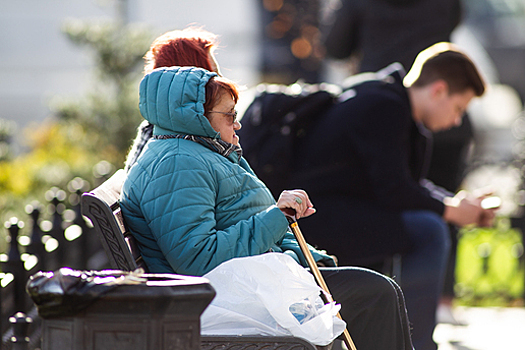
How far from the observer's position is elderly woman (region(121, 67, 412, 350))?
91.5 inches

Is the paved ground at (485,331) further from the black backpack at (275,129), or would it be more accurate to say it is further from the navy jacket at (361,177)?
the black backpack at (275,129)

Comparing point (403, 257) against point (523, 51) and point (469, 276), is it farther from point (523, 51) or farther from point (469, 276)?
point (523, 51)

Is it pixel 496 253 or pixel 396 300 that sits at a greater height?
pixel 396 300

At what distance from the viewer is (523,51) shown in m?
16.0

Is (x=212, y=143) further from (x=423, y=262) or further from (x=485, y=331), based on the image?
(x=485, y=331)

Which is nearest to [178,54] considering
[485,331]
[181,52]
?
[181,52]

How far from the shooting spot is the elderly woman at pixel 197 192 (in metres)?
2.32

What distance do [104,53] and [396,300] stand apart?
22.5 ft

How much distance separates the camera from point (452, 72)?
13.2 feet

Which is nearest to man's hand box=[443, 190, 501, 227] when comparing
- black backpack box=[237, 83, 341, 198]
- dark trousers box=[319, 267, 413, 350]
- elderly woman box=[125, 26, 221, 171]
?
black backpack box=[237, 83, 341, 198]

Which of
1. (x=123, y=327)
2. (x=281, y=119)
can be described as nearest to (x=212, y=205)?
(x=123, y=327)

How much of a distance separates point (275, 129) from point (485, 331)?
2701 millimetres

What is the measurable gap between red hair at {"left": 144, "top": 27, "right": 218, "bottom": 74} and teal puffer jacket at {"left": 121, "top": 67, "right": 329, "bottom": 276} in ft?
Answer: 1.36

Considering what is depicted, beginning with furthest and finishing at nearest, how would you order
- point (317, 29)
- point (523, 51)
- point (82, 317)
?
point (523, 51)
point (317, 29)
point (82, 317)
